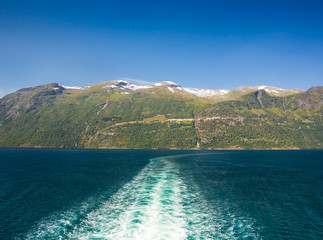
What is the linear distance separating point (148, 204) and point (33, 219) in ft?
55.9

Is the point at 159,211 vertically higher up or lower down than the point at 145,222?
lower down

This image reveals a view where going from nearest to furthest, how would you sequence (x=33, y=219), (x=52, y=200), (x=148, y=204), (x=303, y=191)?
(x=33, y=219), (x=148, y=204), (x=52, y=200), (x=303, y=191)

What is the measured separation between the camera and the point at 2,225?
2533cm

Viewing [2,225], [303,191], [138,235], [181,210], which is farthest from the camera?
[303,191]

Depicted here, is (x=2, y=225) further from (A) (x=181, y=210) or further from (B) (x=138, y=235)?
(A) (x=181, y=210)

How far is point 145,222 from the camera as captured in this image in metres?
25.8

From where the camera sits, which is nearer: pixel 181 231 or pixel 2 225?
pixel 181 231

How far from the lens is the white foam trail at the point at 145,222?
74.0ft

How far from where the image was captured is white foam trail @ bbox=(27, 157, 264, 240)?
2255 centimetres

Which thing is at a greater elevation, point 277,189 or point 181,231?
point 181,231

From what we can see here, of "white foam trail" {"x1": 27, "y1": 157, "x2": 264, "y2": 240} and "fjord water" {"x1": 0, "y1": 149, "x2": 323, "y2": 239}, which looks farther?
"fjord water" {"x1": 0, "y1": 149, "x2": 323, "y2": 239}

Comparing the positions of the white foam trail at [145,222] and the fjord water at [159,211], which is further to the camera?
the fjord water at [159,211]

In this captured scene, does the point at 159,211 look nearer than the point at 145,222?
No

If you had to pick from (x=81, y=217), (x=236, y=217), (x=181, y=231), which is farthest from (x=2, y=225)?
(x=236, y=217)
